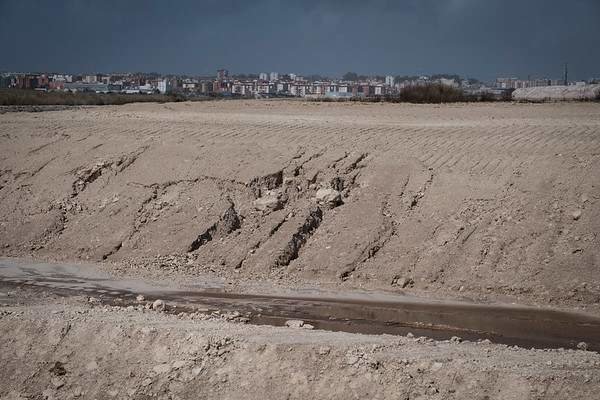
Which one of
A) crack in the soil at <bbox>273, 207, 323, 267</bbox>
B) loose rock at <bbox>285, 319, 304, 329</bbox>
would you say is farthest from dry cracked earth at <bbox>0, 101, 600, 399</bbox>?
loose rock at <bbox>285, 319, 304, 329</bbox>

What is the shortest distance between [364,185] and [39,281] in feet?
18.3

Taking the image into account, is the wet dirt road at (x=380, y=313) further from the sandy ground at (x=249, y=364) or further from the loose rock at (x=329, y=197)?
the loose rock at (x=329, y=197)

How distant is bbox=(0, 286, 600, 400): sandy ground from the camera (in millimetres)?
7930

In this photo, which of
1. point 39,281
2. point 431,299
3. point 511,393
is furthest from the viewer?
point 39,281

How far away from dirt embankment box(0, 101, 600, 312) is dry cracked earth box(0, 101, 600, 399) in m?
0.03

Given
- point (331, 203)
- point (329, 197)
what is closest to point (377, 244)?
point (331, 203)

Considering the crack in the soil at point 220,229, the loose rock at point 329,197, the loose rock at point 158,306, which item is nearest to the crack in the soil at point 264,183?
the crack in the soil at point 220,229

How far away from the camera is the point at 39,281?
13.2 m

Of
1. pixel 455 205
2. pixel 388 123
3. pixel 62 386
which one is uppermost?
pixel 388 123

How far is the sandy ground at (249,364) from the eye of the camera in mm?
7930

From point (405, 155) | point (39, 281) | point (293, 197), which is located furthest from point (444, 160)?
point (39, 281)

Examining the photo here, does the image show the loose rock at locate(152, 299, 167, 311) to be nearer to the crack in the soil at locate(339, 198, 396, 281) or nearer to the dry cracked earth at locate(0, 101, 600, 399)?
the dry cracked earth at locate(0, 101, 600, 399)

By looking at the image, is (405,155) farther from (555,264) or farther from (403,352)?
(403,352)

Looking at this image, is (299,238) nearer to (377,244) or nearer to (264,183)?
(377,244)
